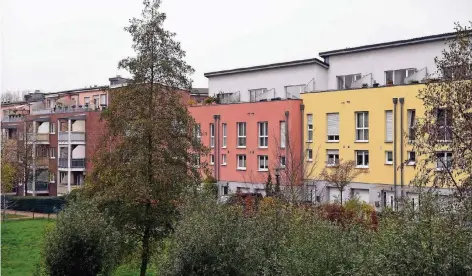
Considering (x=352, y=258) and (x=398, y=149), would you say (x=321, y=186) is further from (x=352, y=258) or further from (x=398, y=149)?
(x=352, y=258)

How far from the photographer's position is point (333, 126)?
37.4 meters

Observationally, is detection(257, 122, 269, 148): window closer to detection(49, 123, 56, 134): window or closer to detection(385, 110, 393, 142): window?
detection(385, 110, 393, 142): window

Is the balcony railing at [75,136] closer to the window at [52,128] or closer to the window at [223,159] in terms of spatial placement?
the window at [52,128]

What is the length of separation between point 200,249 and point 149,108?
6276mm

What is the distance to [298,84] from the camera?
42750mm

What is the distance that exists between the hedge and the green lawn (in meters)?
3.62

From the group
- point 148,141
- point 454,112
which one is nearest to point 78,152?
point 148,141

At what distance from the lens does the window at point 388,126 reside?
34062mm

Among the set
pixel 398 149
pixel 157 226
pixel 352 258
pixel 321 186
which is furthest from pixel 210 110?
pixel 352 258

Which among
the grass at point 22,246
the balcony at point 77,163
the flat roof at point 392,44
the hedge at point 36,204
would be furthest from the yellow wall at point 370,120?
the balcony at point 77,163

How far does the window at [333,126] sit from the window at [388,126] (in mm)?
3589

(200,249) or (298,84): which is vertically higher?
(298,84)

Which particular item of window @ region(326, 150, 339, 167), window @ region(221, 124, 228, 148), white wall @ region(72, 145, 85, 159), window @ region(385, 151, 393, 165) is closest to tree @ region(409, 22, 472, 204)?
window @ region(385, 151, 393, 165)

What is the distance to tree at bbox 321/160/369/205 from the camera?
33.6 meters
